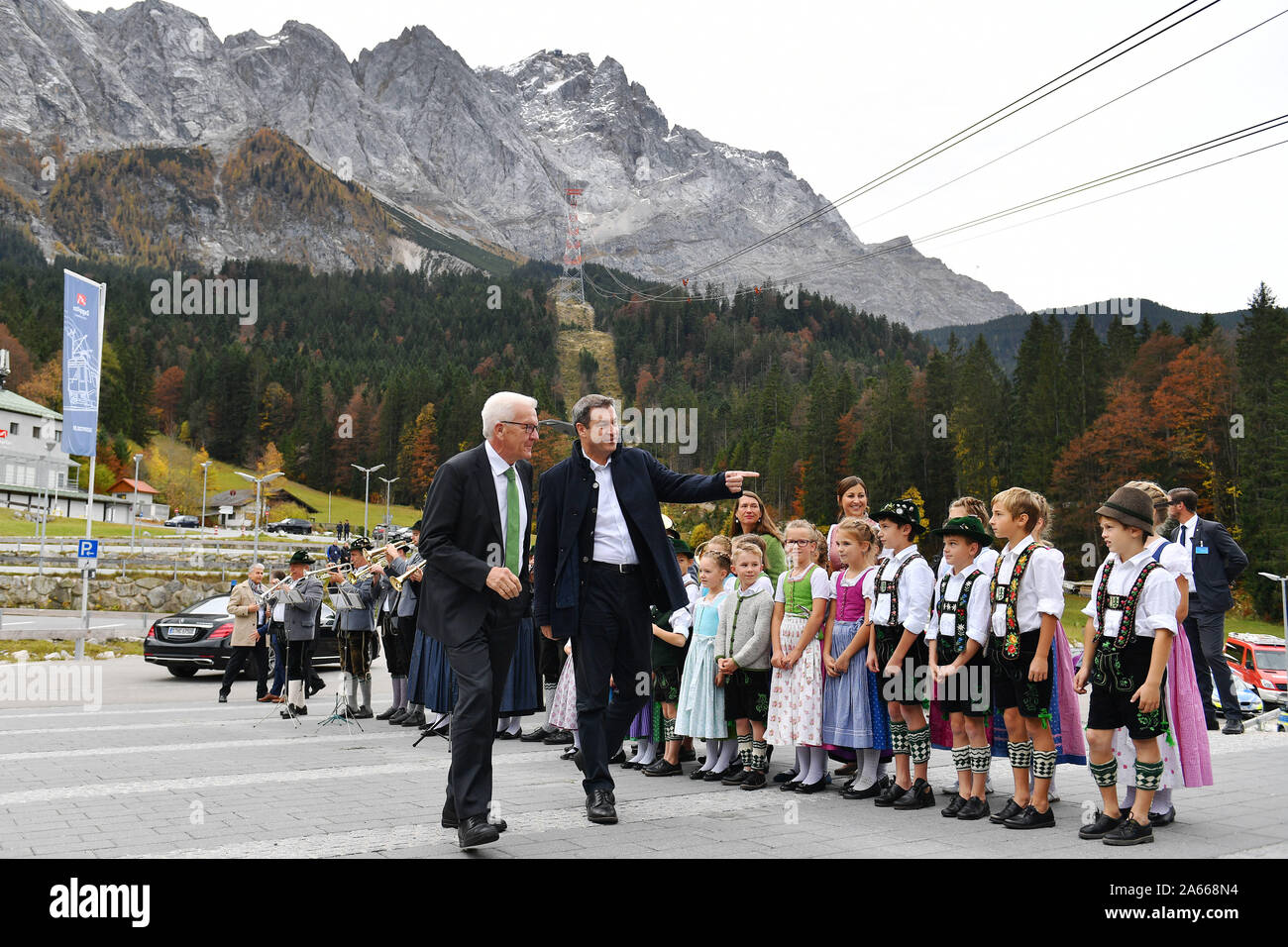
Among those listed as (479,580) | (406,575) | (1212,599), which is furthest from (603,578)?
(1212,599)

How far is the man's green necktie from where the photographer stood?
548cm

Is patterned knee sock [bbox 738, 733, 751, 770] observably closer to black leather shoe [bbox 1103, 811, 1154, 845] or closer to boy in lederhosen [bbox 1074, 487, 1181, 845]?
boy in lederhosen [bbox 1074, 487, 1181, 845]

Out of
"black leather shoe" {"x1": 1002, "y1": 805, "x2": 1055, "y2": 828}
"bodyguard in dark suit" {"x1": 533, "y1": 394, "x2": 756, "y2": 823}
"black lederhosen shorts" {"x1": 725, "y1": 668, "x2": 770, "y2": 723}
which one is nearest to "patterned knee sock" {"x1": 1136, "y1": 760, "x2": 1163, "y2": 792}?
"black leather shoe" {"x1": 1002, "y1": 805, "x2": 1055, "y2": 828}

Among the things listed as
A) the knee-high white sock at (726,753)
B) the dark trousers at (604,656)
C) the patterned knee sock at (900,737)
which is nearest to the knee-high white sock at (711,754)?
the knee-high white sock at (726,753)

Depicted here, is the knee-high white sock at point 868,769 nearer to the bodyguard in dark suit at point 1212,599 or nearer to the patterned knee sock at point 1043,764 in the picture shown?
the patterned knee sock at point 1043,764

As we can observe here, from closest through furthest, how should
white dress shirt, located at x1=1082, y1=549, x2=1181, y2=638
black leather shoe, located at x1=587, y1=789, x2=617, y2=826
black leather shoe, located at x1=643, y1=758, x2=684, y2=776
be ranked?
white dress shirt, located at x1=1082, y1=549, x2=1181, y2=638 → black leather shoe, located at x1=587, y1=789, x2=617, y2=826 → black leather shoe, located at x1=643, y1=758, x2=684, y2=776

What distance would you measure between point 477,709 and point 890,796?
3034mm

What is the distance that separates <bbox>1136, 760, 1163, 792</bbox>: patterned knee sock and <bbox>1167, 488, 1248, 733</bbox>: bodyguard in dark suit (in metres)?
4.99

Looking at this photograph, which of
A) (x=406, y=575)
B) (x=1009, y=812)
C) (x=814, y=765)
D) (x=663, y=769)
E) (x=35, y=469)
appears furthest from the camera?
(x=35, y=469)

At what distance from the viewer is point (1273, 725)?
1039 centimetres

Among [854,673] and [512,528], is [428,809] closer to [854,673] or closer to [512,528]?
[512,528]

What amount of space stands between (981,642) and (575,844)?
2740 mm

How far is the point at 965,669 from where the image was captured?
637 cm
